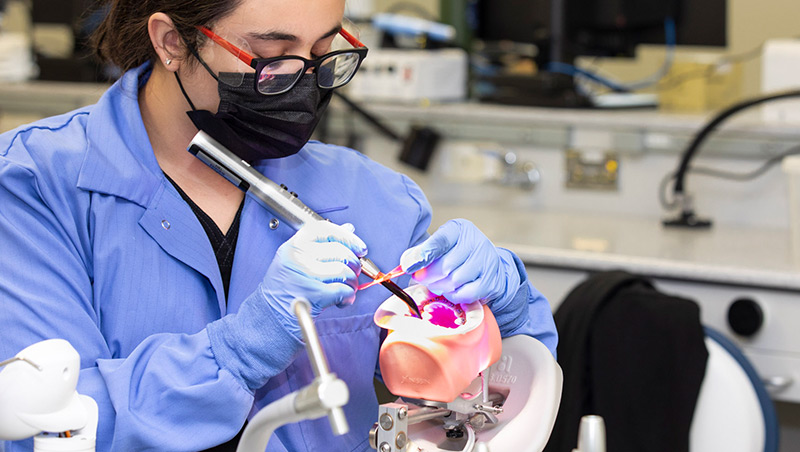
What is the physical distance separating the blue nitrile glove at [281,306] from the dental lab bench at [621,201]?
104 centimetres

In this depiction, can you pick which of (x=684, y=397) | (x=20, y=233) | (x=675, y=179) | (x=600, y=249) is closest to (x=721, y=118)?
(x=675, y=179)

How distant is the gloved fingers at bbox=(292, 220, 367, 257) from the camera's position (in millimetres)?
1084

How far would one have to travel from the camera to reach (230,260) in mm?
1276

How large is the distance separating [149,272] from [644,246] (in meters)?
1.29

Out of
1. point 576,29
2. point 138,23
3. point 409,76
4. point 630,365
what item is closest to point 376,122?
point 409,76

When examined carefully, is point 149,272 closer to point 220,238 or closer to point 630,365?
point 220,238

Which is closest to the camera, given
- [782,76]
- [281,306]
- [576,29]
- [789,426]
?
[281,306]

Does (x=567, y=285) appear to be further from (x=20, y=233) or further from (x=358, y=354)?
(x=20, y=233)

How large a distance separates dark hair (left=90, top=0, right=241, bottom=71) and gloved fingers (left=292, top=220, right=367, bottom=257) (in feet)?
1.01

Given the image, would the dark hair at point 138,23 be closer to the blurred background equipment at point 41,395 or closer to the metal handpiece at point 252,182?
the metal handpiece at point 252,182

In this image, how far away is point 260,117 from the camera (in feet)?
4.06

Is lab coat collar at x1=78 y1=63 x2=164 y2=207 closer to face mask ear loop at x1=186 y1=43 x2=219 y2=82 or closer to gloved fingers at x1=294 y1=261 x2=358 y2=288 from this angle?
face mask ear loop at x1=186 y1=43 x2=219 y2=82

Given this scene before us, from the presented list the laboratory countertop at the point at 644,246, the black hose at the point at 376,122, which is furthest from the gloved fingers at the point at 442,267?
the black hose at the point at 376,122

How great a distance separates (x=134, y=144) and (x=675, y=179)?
1.50 metres
